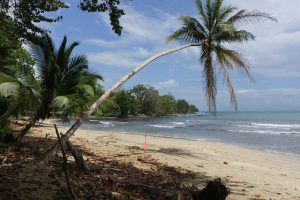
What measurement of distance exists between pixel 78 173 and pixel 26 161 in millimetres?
1217

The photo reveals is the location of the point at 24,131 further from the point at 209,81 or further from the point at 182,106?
the point at 182,106

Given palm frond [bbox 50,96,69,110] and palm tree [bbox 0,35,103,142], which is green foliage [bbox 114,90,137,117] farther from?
palm frond [bbox 50,96,69,110]

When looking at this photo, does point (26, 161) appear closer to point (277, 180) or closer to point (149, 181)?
point (149, 181)

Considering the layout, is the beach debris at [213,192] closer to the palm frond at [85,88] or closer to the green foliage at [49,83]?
the green foliage at [49,83]

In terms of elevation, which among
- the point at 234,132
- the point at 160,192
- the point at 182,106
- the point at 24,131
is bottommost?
the point at 234,132

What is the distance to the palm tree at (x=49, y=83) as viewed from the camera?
888 cm

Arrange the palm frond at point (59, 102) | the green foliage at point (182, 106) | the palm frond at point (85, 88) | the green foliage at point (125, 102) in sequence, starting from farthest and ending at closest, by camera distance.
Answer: the green foliage at point (182, 106), the green foliage at point (125, 102), the palm frond at point (85, 88), the palm frond at point (59, 102)

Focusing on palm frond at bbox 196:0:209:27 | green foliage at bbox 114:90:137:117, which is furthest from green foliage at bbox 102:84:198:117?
palm frond at bbox 196:0:209:27

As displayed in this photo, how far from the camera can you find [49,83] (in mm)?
9992

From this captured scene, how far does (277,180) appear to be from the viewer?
1015cm

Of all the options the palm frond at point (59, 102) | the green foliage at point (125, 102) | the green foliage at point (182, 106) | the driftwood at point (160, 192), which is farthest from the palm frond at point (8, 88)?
the green foliage at point (182, 106)

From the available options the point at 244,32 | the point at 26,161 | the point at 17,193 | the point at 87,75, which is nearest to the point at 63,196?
the point at 17,193

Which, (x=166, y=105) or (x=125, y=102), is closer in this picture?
(x=125, y=102)

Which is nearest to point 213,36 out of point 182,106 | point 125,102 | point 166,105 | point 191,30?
point 191,30
